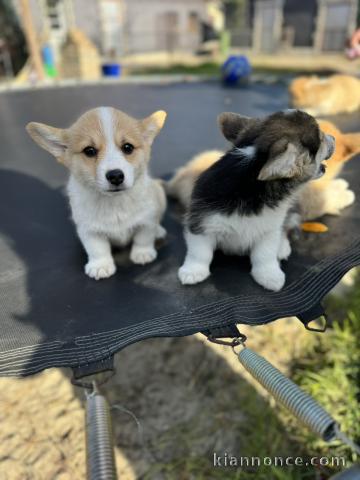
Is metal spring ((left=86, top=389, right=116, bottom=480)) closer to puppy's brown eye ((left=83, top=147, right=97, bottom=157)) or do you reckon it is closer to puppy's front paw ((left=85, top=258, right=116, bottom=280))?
puppy's front paw ((left=85, top=258, right=116, bottom=280))

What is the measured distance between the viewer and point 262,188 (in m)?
1.53

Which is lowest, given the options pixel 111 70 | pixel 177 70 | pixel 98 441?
pixel 177 70

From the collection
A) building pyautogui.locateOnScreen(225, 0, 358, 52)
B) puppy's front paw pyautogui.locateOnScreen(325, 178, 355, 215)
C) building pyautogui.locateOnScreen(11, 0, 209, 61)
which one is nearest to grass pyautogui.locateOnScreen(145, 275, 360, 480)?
puppy's front paw pyautogui.locateOnScreen(325, 178, 355, 215)

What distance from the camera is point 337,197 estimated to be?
7.45 ft

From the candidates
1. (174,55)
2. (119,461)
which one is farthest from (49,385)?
(174,55)

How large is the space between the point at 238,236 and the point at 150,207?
1.54 feet

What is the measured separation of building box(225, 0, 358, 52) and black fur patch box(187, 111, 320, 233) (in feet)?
47.4

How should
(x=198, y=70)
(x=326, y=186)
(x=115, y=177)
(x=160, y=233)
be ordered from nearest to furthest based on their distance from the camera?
(x=115, y=177)
(x=160, y=233)
(x=326, y=186)
(x=198, y=70)

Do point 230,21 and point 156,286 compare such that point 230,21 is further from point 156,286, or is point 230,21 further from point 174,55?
point 156,286

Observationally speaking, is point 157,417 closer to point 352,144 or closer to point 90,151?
point 90,151

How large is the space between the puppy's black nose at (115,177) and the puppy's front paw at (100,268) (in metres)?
0.45

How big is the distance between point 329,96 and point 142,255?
3.61 meters

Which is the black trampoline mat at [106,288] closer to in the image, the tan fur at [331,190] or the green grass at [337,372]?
the tan fur at [331,190]

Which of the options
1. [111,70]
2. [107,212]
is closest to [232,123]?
[107,212]
